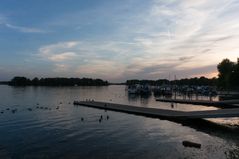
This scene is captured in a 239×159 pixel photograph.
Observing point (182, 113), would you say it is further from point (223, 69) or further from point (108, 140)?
point (223, 69)

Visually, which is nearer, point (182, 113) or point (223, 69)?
point (182, 113)

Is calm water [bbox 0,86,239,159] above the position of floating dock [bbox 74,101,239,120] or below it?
below

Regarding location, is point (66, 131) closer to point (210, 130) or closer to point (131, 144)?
point (131, 144)

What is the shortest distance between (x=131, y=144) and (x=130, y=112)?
20672mm

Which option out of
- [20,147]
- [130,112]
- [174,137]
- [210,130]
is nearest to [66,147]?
[20,147]

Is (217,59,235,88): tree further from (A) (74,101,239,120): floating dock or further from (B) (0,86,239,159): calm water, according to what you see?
(B) (0,86,239,159): calm water

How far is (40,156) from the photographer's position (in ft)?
64.8

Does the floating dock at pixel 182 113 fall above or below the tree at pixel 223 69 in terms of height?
below

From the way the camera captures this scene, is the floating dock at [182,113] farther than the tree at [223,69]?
No

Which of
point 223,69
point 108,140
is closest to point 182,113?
point 108,140

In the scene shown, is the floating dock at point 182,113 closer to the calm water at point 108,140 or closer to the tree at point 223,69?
the calm water at point 108,140

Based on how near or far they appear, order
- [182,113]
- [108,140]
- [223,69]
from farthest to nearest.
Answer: [223,69], [182,113], [108,140]

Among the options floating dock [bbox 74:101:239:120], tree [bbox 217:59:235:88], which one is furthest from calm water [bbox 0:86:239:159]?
Answer: tree [bbox 217:59:235:88]

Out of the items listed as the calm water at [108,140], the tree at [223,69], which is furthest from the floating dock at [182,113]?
the tree at [223,69]
